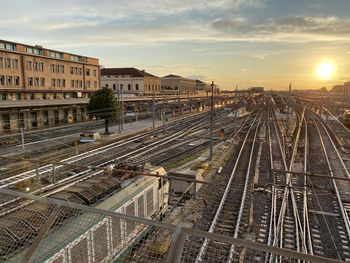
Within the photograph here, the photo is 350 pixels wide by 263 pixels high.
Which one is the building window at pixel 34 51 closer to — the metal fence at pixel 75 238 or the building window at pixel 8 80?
the building window at pixel 8 80

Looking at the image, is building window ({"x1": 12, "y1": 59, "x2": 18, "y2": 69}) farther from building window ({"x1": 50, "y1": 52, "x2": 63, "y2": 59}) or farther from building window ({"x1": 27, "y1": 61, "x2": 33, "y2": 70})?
building window ({"x1": 50, "y1": 52, "x2": 63, "y2": 59})

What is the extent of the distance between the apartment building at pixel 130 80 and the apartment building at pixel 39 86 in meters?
33.4

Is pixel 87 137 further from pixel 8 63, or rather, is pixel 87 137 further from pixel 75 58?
pixel 75 58

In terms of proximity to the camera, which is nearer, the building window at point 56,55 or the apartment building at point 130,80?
the building window at point 56,55

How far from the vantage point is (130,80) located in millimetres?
90812

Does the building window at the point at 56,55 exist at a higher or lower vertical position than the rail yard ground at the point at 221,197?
higher

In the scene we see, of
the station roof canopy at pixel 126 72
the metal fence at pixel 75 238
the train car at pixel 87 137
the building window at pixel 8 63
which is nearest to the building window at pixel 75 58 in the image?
the building window at pixel 8 63

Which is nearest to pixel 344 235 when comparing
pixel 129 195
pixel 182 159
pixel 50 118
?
pixel 129 195

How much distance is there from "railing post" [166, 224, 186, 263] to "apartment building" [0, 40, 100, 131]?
33.1m

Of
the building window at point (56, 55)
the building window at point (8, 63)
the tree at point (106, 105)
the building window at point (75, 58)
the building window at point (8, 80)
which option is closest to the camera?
the tree at point (106, 105)

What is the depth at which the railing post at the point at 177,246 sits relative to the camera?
277 cm

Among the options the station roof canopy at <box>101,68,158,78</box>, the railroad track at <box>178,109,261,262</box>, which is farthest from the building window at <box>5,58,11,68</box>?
the station roof canopy at <box>101,68,158,78</box>

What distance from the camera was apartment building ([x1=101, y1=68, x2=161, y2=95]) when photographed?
8975 cm

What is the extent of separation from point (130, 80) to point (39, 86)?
154 feet
